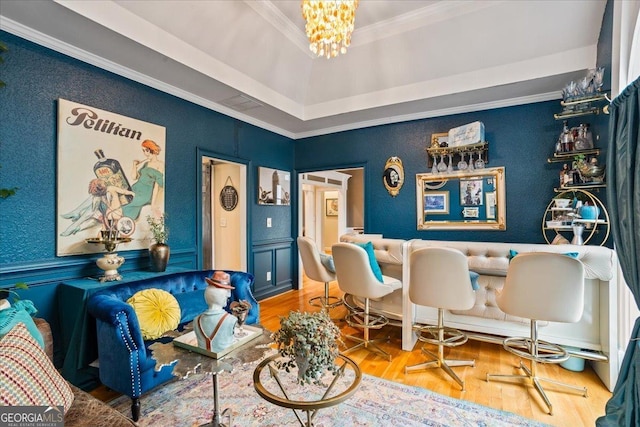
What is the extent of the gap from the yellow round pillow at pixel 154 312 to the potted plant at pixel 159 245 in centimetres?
44

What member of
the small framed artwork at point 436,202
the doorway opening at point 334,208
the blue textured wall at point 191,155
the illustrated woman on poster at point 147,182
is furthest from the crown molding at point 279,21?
the doorway opening at point 334,208

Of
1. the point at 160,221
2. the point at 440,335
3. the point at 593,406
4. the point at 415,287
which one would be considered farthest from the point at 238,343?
the point at 593,406

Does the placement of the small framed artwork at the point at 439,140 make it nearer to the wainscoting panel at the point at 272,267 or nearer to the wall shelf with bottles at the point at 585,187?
the wall shelf with bottles at the point at 585,187

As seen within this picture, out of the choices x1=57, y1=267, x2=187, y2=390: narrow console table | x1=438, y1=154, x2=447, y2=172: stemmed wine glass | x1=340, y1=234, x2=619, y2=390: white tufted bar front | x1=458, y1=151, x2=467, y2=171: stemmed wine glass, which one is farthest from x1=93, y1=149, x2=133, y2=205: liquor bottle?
x1=458, y1=151, x2=467, y2=171: stemmed wine glass

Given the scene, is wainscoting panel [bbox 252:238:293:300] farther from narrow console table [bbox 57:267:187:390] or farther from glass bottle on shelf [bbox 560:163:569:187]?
glass bottle on shelf [bbox 560:163:569:187]

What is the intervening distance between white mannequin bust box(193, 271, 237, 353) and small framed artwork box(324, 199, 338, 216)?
26.8 feet

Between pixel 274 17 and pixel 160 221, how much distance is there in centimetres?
246

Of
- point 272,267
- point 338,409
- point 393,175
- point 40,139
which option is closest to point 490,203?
point 393,175

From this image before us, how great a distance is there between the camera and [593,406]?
2180 mm

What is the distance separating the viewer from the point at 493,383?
2471 millimetres

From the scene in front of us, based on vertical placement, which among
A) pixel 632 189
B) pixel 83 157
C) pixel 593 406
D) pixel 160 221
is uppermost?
pixel 83 157

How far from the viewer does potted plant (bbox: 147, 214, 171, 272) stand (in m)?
2.98

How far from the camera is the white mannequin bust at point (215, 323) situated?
1607 millimetres

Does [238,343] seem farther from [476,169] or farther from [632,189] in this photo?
[476,169]
